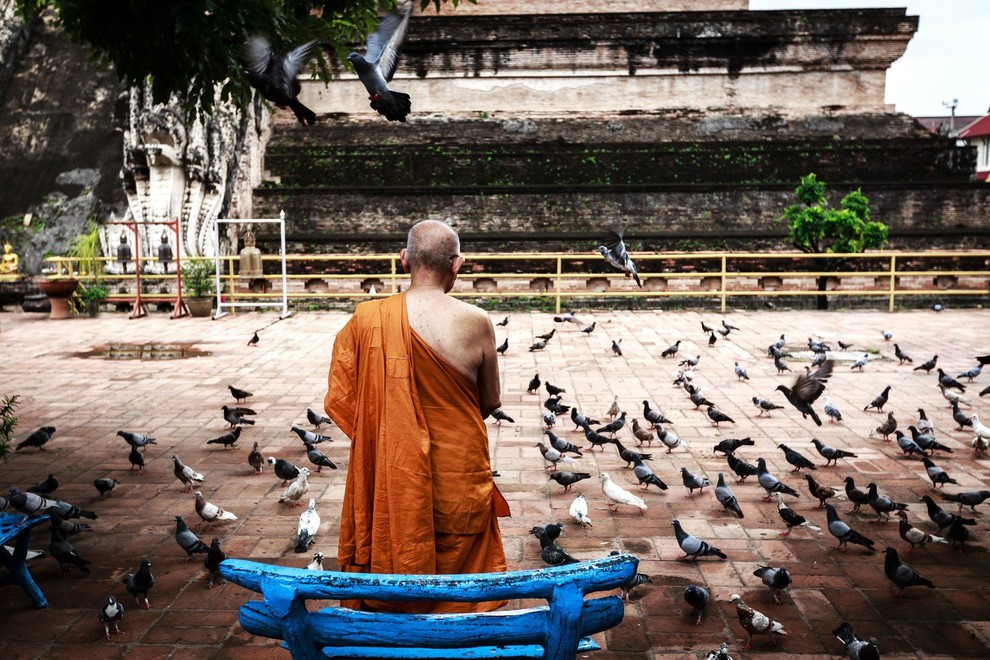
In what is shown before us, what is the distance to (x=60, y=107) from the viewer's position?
20.9 metres

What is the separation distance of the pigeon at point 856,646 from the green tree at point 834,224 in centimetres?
1276

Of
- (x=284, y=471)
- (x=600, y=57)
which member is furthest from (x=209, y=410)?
(x=600, y=57)

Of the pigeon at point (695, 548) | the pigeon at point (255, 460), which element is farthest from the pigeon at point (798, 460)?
the pigeon at point (255, 460)

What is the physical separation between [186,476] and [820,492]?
399cm

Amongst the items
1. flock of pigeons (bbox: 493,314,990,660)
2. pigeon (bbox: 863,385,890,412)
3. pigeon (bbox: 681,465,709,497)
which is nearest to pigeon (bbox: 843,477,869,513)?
flock of pigeons (bbox: 493,314,990,660)

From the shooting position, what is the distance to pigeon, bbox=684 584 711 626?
3.62m

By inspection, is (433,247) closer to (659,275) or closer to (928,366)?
(928,366)

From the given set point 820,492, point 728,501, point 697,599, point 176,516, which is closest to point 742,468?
point 820,492

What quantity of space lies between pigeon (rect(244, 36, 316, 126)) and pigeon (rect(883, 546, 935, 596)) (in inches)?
142

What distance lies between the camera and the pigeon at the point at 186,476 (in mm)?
5375

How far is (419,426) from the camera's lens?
9.16ft

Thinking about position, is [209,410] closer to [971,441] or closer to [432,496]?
[432,496]

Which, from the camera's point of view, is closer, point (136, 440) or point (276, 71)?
point (276, 71)

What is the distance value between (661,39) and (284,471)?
18.4 m
